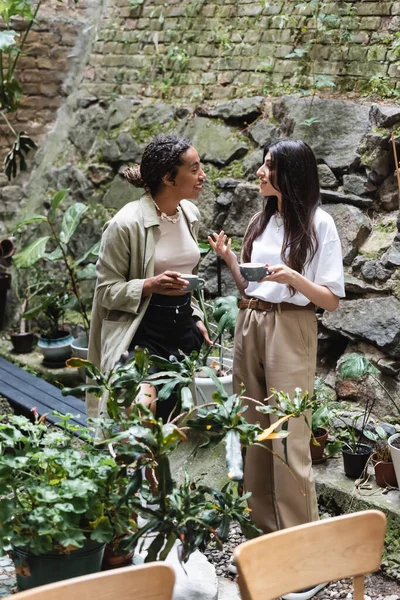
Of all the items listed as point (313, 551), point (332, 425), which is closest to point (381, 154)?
point (332, 425)

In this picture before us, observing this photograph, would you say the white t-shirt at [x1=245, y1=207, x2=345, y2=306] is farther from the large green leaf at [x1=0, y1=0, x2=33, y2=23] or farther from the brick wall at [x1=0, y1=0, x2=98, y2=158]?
the brick wall at [x1=0, y1=0, x2=98, y2=158]

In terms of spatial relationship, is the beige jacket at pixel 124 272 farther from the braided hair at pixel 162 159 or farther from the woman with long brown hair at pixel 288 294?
the woman with long brown hair at pixel 288 294

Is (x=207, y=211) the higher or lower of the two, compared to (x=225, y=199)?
lower

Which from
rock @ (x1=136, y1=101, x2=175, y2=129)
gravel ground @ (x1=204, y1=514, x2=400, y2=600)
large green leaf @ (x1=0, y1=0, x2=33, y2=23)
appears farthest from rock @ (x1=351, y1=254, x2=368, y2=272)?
large green leaf @ (x1=0, y1=0, x2=33, y2=23)

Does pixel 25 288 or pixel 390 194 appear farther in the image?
pixel 25 288

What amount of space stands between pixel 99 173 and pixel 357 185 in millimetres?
2405

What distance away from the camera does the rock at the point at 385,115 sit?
4.57m

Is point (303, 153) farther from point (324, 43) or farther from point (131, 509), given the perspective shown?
point (324, 43)

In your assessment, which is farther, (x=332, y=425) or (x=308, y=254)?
(x=332, y=425)

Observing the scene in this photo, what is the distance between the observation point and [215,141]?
5.62m

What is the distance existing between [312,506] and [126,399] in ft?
4.03

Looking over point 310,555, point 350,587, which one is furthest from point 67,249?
point 310,555

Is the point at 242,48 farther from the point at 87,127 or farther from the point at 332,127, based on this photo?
the point at 87,127

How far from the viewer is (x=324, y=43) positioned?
5160 millimetres
